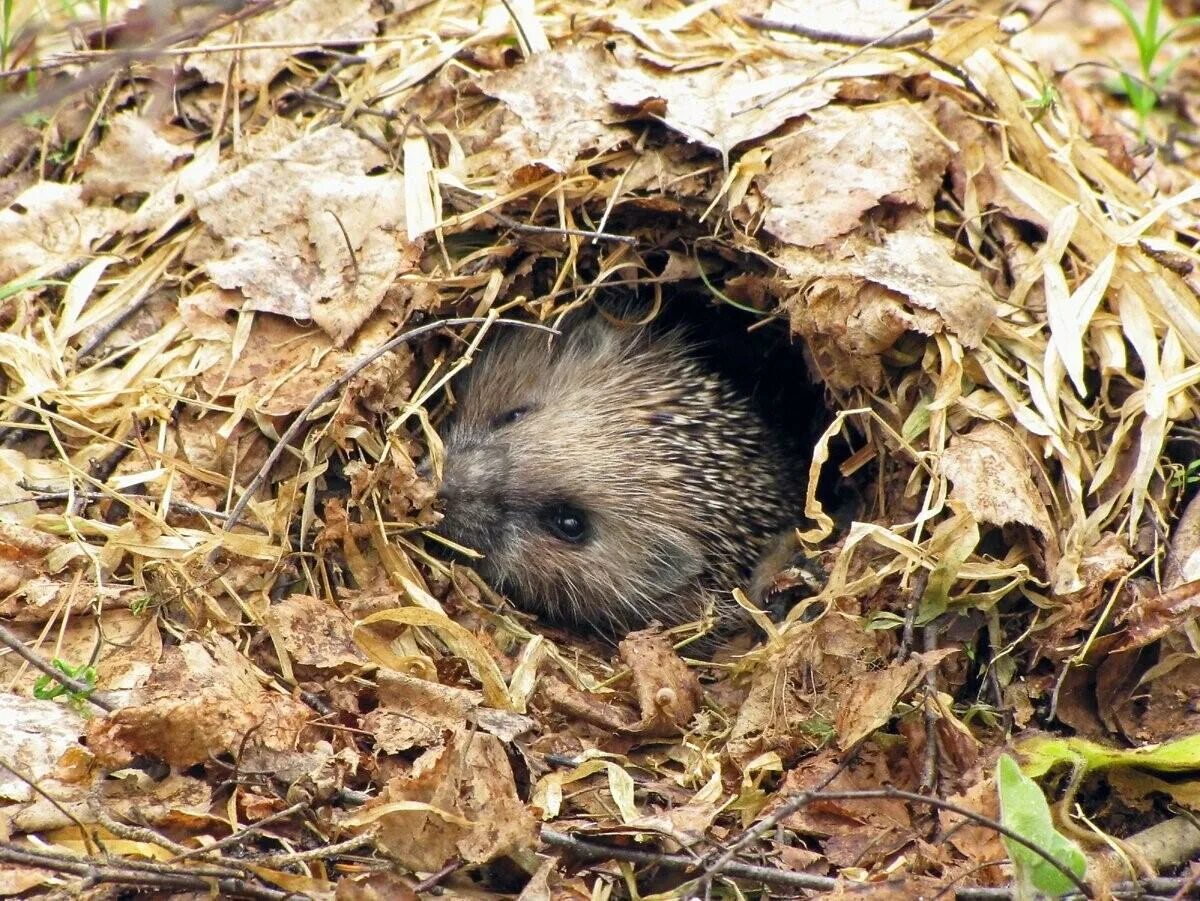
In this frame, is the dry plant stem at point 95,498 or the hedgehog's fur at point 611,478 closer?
the dry plant stem at point 95,498

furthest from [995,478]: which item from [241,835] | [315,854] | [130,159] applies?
[130,159]

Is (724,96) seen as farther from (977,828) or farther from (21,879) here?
(21,879)

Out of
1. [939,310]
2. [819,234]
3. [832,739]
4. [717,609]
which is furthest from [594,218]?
[832,739]

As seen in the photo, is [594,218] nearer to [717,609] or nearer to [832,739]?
[717,609]

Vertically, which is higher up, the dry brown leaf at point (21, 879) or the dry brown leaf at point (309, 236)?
the dry brown leaf at point (309, 236)

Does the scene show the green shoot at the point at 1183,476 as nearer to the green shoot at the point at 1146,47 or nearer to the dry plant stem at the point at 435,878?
the green shoot at the point at 1146,47

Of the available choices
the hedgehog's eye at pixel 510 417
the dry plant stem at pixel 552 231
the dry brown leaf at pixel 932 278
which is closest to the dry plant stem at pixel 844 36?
the dry brown leaf at pixel 932 278

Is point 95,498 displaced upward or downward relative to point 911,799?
upward
